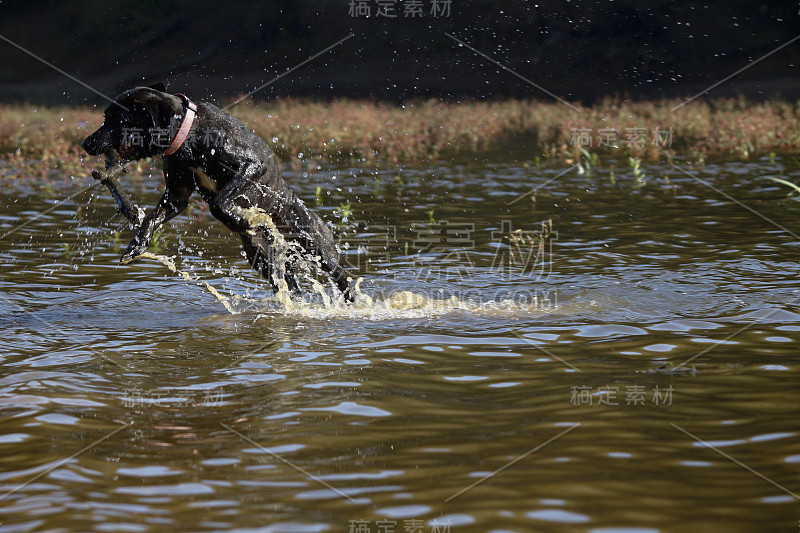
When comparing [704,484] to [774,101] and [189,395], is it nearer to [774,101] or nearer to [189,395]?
[189,395]

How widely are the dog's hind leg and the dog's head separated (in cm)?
118

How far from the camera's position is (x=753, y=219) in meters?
11.7

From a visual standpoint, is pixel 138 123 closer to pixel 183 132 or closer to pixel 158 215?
pixel 183 132

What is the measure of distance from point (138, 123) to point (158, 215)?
31.5 inches

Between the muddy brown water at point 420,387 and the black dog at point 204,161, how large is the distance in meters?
0.70

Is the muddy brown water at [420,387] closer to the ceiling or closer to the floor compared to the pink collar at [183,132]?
closer to the floor

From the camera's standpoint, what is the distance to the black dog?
23.9 ft

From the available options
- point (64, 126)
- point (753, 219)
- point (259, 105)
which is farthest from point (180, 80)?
point (753, 219)

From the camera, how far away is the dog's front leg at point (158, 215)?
7438 mm
